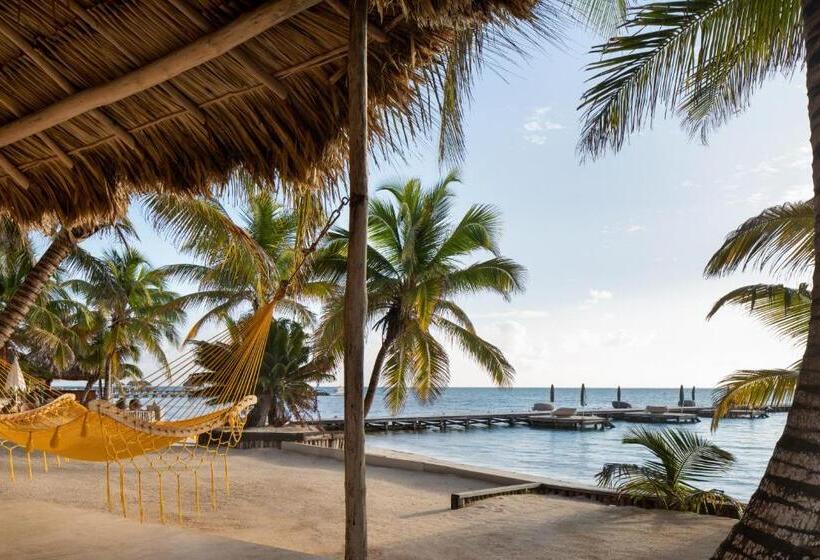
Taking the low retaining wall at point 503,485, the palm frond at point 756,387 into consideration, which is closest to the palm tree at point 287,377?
the low retaining wall at point 503,485

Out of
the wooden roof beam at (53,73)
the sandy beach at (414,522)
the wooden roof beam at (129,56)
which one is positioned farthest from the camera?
the sandy beach at (414,522)

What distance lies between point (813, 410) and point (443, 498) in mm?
4966

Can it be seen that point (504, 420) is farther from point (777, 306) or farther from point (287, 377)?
point (777, 306)

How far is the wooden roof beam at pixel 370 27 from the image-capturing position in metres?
2.32

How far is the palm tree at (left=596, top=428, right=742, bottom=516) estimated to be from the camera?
498 cm

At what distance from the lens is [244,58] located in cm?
259

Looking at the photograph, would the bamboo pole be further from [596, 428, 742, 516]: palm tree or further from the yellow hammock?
[596, 428, 742, 516]: palm tree

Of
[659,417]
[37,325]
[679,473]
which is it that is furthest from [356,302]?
[659,417]

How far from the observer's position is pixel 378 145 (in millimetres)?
2855

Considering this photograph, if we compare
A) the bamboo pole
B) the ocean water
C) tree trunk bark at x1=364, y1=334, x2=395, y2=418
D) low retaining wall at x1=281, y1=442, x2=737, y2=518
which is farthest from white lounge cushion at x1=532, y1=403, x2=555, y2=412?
the bamboo pole

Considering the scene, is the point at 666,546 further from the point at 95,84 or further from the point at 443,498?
the point at 95,84

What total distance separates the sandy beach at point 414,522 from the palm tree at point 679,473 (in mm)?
205

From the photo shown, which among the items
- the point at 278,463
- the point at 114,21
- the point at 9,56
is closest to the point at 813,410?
the point at 114,21

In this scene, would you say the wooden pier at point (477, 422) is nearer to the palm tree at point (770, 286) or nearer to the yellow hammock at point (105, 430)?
the palm tree at point (770, 286)
